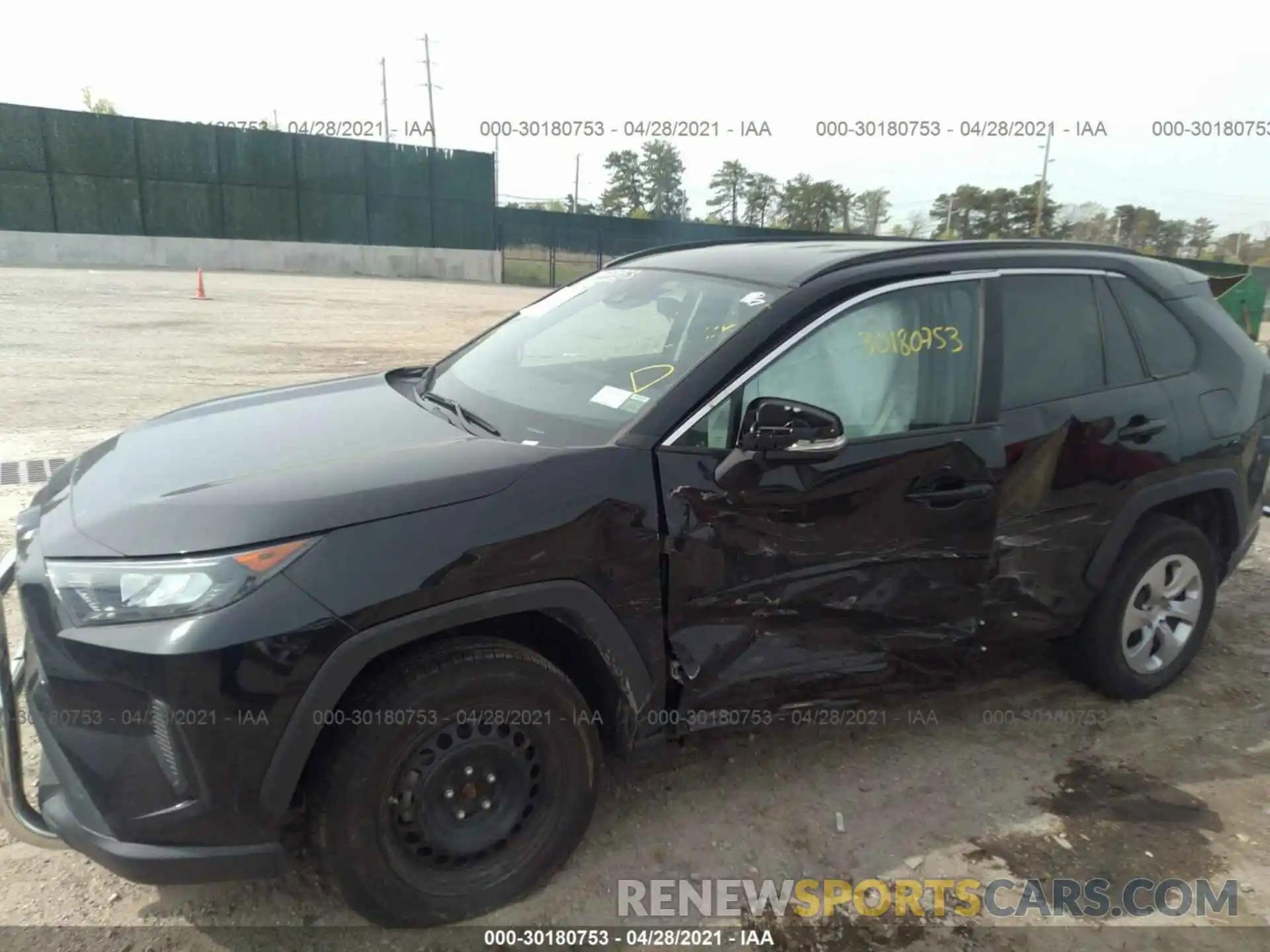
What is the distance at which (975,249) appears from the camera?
129 inches

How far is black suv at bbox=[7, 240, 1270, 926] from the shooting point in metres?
2.08

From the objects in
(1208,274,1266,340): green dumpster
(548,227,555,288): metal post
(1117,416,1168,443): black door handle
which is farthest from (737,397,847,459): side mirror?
(548,227,555,288): metal post

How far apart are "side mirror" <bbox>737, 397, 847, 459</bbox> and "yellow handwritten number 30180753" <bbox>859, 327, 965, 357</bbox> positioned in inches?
18.8

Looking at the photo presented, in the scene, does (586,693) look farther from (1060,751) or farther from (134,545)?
(1060,751)

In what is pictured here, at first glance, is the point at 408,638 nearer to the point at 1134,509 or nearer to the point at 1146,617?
the point at 1134,509

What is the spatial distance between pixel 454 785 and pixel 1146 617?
3.00 meters

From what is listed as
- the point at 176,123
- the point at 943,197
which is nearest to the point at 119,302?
the point at 176,123

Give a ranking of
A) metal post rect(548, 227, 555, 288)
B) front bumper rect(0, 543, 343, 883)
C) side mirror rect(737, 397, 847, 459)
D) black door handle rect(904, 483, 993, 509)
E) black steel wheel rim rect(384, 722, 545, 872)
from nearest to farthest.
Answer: front bumper rect(0, 543, 343, 883)
black steel wheel rim rect(384, 722, 545, 872)
side mirror rect(737, 397, 847, 459)
black door handle rect(904, 483, 993, 509)
metal post rect(548, 227, 555, 288)

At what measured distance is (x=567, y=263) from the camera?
122ft

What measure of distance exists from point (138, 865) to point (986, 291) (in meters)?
3.10

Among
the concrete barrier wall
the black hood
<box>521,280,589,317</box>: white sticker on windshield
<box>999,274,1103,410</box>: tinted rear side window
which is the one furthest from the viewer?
the concrete barrier wall

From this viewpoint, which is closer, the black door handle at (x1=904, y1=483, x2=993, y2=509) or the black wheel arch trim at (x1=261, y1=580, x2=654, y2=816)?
the black wheel arch trim at (x1=261, y1=580, x2=654, y2=816)

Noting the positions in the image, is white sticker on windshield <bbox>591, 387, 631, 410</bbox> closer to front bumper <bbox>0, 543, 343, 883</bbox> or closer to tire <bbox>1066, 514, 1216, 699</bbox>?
front bumper <bbox>0, 543, 343, 883</bbox>

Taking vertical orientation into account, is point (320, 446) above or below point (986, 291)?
below
